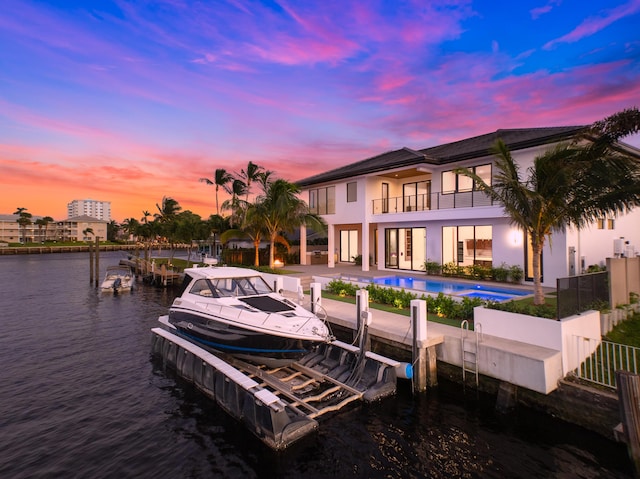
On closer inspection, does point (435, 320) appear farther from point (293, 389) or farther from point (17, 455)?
point (17, 455)

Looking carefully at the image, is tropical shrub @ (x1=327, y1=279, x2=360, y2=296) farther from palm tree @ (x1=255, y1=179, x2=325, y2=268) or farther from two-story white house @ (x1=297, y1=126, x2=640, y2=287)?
palm tree @ (x1=255, y1=179, x2=325, y2=268)

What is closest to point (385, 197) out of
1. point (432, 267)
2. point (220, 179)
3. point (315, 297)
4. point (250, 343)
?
point (432, 267)

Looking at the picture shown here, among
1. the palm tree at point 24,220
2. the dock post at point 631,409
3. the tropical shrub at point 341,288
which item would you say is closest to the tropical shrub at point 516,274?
the tropical shrub at point 341,288

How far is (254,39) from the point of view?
14148 millimetres

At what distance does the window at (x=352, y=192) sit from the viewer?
22506 millimetres

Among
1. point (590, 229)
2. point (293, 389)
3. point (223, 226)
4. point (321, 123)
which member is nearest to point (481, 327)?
point (293, 389)

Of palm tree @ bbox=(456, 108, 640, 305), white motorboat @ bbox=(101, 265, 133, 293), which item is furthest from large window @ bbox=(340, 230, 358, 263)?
palm tree @ bbox=(456, 108, 640, 305)

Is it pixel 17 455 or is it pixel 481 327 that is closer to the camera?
pixel 17 455

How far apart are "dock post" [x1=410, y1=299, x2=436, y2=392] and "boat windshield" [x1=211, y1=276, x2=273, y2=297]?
14.5 feet

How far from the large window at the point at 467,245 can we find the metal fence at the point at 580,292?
7062 millimetres

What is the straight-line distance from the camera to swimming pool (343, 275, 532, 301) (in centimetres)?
1311

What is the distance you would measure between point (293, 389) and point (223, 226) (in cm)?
2942

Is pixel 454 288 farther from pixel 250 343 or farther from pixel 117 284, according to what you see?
pixel 117 284

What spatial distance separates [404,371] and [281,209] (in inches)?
575
